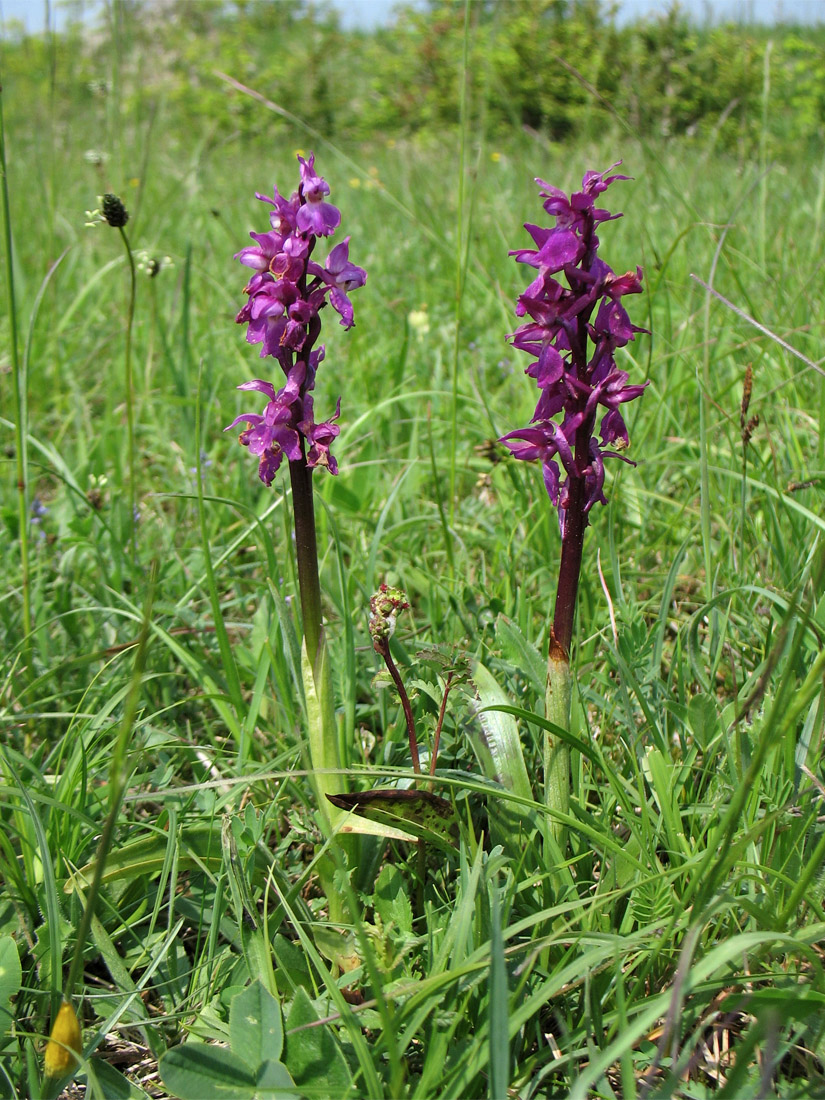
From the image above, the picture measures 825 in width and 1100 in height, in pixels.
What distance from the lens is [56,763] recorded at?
1991mm

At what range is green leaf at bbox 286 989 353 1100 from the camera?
129 centimetres

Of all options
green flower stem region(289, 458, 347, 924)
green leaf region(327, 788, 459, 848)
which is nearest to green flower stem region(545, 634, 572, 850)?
green leaf region(327, 788, 459, 848)

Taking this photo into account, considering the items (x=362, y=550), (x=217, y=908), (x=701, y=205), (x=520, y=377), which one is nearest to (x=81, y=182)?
(x=701, y=205)

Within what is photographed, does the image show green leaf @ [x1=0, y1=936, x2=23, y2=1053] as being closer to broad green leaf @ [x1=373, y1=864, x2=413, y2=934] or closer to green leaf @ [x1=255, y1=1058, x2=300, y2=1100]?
green leaf @ [x1=255, y1=1058, x2=300, y2=1100]

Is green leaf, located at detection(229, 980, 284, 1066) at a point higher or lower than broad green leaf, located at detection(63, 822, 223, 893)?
lower

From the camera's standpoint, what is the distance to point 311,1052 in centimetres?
131

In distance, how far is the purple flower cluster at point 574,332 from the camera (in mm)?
1341

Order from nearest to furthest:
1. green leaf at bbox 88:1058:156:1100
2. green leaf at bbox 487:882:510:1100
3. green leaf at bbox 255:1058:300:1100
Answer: green leaf at bbox 487:882:510:1100
green leaf at bbox 255:1058:300:1100
green leaf at bbox 88:1058:156:1100

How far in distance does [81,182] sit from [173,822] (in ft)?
25.5

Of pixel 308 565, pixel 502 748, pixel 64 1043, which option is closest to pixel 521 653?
pixel 502 748

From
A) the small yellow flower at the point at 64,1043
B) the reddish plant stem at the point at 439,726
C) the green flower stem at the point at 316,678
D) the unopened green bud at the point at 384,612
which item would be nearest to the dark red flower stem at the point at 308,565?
the green flower stem at the point at 316,678

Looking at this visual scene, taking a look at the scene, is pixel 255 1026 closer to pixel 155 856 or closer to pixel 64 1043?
pixel 64 1043

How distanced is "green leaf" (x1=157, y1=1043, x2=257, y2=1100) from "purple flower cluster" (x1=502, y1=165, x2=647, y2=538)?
993mm

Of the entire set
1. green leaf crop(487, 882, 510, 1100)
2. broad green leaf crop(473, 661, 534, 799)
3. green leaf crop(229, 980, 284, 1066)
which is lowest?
green leaf crop(229, 980, 284, 1066)
